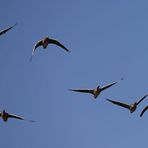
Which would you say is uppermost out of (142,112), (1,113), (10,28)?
(10,28)

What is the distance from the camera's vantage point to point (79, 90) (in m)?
56.0

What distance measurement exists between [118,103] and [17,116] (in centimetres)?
1171

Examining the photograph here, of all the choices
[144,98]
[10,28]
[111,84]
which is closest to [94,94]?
[111,84]

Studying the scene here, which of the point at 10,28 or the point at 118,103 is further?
the point at 118,103

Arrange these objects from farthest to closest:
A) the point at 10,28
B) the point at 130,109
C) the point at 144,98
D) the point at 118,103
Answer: the point at 118,103
the point at 130,109
the point at 144,98
the point at 10,28

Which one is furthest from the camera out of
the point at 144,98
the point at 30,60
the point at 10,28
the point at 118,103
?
the point at 118,103

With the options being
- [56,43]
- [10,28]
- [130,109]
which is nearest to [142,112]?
[130,109]

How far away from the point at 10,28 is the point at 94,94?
12.8 m

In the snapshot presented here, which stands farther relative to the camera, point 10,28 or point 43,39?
point 43,39

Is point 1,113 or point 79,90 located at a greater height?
point 79,90

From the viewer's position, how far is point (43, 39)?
52.4 m

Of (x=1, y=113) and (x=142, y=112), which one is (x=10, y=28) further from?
(x=142, y=112)

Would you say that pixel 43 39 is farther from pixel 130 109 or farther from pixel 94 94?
pixel 130 109

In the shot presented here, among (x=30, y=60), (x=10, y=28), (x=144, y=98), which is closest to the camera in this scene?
(x=30, y=60)
